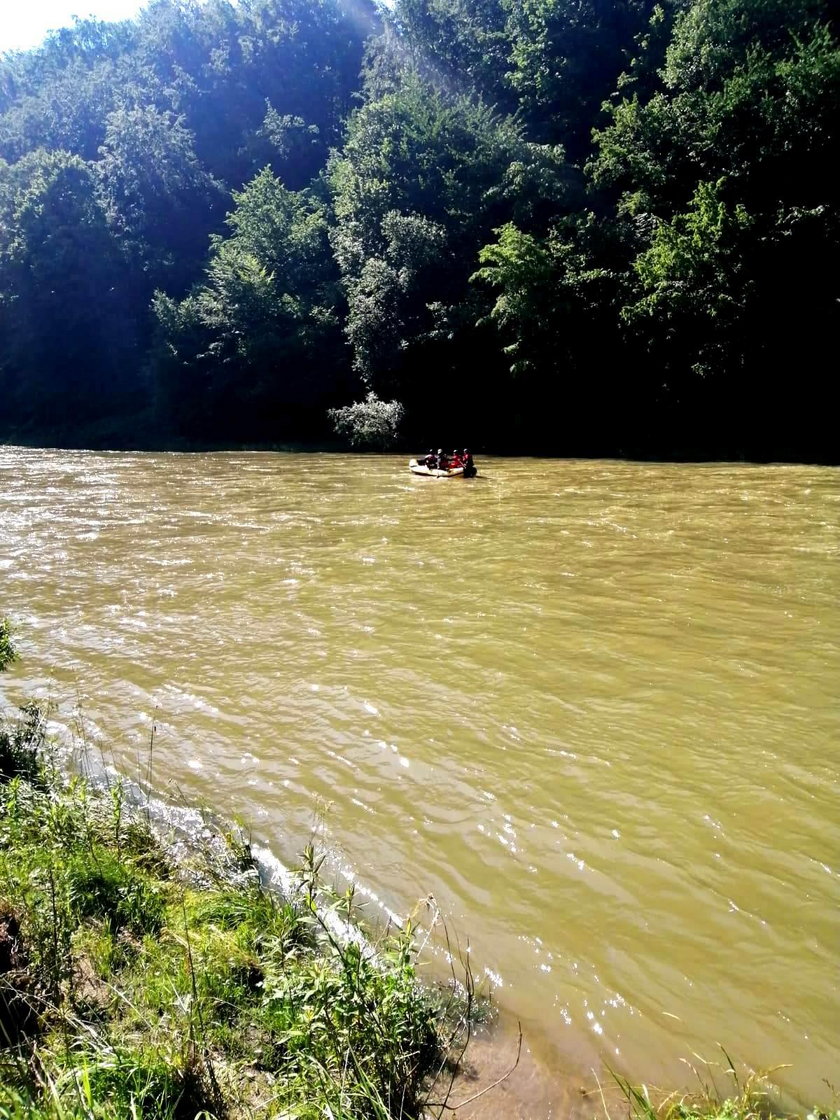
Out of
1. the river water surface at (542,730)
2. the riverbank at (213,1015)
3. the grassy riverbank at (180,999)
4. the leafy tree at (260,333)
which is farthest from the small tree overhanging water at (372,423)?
the riverbank at (213,1015)

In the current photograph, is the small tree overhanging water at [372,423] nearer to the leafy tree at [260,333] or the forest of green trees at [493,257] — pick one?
the forest of green trees at [493,257]

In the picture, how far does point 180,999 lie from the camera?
2.55 m

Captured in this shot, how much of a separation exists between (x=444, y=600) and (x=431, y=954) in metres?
5.47

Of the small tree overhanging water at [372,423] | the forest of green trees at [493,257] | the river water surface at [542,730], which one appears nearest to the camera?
the river water surface at [542,730]

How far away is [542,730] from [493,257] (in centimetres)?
2420

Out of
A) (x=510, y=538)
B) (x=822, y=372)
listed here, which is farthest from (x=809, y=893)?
(x=822, y=372)

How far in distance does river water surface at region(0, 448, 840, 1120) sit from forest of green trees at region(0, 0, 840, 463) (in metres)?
14.5

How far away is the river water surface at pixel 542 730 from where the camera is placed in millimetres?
3211

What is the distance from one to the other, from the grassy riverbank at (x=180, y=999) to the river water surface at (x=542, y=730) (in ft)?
2.05

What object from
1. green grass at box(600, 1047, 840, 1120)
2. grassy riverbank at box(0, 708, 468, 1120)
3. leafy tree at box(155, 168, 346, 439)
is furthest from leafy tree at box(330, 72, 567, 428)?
green grass at box(600, 1047, 840, 1120)

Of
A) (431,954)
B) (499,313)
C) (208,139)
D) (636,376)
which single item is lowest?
(431,954)

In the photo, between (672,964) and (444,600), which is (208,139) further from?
(672,964)

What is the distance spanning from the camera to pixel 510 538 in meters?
12.1

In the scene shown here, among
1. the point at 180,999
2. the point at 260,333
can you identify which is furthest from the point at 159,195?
the point at 180,999
